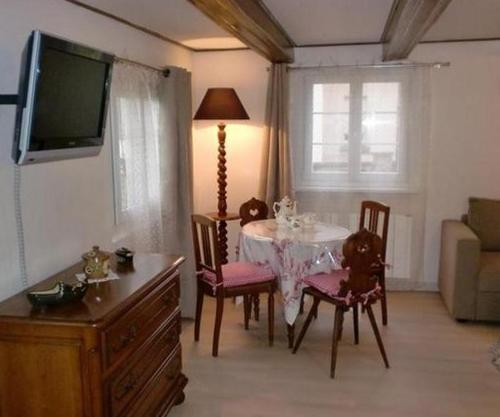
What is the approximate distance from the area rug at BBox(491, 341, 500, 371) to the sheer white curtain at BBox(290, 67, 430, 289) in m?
1.28

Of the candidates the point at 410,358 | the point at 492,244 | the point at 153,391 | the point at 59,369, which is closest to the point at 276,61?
the point at 492,244

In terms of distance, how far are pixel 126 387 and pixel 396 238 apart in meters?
3.24

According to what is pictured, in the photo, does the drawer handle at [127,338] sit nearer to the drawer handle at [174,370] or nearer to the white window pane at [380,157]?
the drawer handle at [174,370]

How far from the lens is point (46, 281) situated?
8.29 feet

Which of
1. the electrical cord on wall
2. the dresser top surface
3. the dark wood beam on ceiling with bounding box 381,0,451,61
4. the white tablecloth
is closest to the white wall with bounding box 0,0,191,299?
the electrical cord on wall

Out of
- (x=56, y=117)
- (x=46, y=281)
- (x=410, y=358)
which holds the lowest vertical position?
(x=410, y=358)

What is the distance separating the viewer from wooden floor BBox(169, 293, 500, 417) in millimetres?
2912

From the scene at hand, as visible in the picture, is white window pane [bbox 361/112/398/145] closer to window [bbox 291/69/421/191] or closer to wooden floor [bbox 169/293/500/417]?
window [bbox 291/69/421/191]

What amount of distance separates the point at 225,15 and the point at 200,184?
8.50 feet

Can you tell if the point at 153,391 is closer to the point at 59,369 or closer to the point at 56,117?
the point at 59,369

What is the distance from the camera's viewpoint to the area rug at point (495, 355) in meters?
3.38

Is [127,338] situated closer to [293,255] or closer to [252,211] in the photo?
[293,255]

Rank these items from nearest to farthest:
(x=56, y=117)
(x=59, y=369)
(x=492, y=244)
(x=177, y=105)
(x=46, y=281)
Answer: (x=59, y=369) < (x=56, y=117) < (x=46, y=281) < (x=177, y=105) < (x=492, y=244)

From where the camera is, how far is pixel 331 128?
4.79 m
